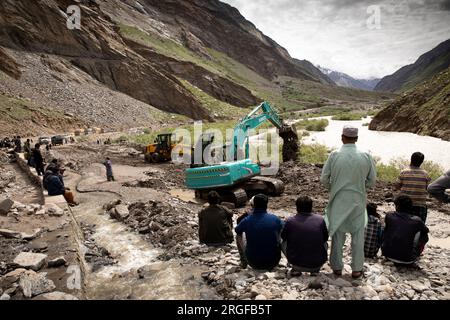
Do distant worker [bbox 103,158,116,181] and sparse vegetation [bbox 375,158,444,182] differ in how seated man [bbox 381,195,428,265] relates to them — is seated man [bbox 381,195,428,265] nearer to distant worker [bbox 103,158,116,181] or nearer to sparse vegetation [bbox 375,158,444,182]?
sparse vegetation [bbox 375,158,444,182]

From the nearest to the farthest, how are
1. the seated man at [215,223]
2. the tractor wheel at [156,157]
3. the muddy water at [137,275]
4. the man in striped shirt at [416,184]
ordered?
the muddy water at [137,275] < the man in striped shirt at [416,184] < the seated man at [215,223] < the tractor wheel at [156,157]

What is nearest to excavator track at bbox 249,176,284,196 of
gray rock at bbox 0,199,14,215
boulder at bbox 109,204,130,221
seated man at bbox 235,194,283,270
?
boulder at bbox 109,204,130,221

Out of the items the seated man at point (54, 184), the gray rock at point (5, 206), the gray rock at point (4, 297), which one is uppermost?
the seated man at point (54, 184)

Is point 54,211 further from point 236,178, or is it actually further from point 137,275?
point 236,178

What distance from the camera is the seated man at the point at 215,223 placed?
686cm

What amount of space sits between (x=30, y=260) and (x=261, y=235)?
4.30m

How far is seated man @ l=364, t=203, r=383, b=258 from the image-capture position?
593 centimetres

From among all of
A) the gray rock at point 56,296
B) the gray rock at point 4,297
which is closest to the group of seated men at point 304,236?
the gray rock at point 56,296

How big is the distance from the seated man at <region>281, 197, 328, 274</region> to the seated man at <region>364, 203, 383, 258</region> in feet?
4.17

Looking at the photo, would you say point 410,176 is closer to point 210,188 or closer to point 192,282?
point 192,282

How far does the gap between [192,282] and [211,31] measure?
157462mm

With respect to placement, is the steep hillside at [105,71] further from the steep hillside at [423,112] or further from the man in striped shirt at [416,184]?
the man in striped shirt at [416,184]

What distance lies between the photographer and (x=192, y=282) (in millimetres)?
5977

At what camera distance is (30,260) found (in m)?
6.13
